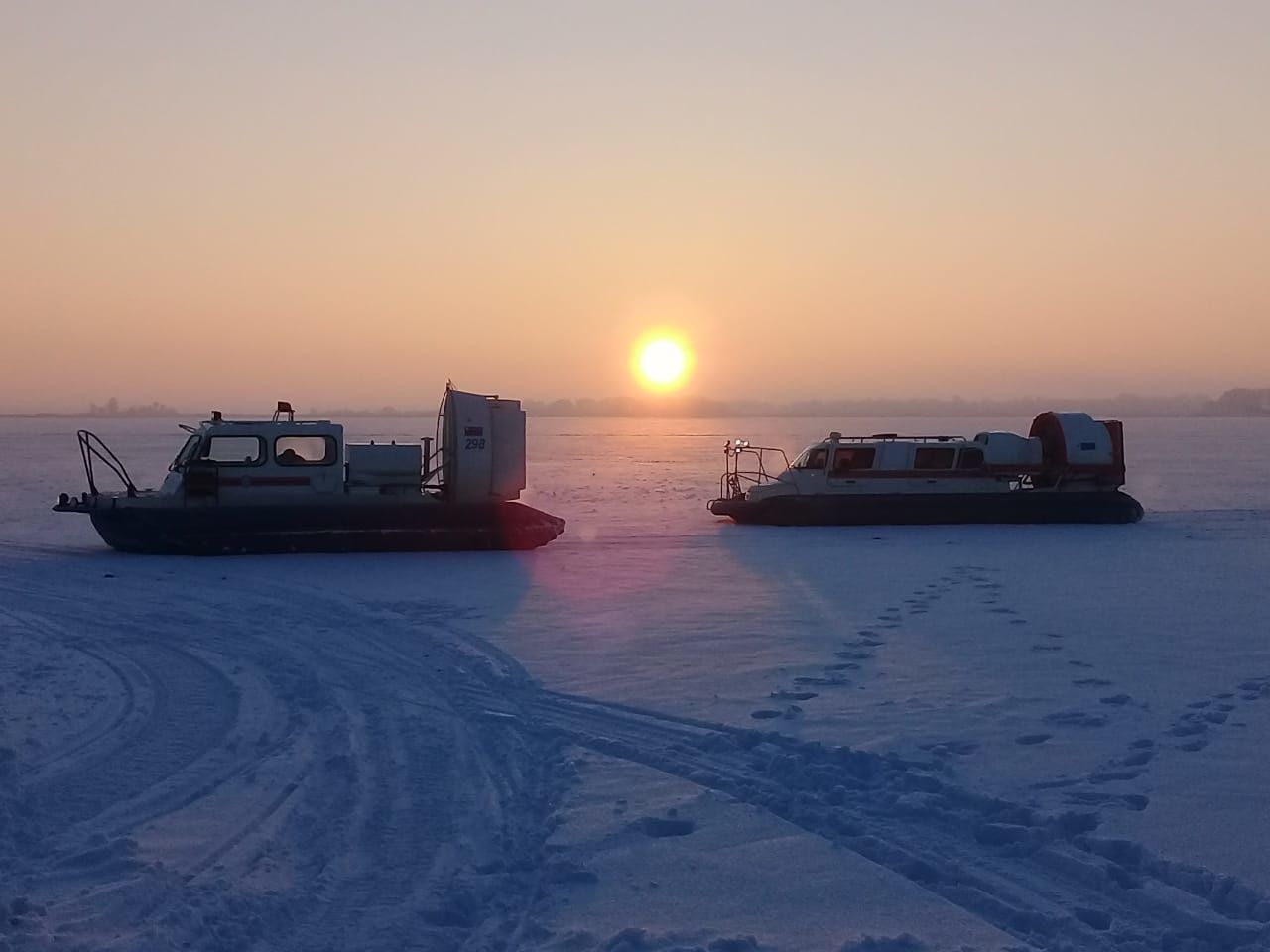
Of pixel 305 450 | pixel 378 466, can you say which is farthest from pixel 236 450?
pixel 378 466

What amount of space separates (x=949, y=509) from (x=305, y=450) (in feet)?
35.4

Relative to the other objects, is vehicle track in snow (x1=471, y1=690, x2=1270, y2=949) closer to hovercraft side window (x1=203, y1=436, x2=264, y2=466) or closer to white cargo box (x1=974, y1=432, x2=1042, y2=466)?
hovercraft side window (x1=203, y1=436, x2=264, y2=466)

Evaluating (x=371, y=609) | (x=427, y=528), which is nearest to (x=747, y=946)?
(x=371, y=609)

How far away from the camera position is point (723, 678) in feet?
26.8

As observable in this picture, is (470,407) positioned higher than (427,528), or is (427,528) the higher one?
(470,407)

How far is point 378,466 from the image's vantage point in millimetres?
16484

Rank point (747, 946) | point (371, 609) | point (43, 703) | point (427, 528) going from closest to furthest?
point (747, 946)
point (43, 703)
point (371, 609)
point (427, 528)

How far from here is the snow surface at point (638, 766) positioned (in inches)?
171

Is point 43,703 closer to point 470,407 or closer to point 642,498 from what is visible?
point 470,407

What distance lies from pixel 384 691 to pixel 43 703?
7.17 feet

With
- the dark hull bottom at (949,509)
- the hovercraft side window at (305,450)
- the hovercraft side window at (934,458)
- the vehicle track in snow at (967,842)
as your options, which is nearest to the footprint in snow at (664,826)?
the vehicle track in snow at (967,842)

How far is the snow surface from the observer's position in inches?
171

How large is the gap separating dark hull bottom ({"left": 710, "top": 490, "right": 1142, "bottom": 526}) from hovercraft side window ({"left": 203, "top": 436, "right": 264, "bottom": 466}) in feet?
28.7

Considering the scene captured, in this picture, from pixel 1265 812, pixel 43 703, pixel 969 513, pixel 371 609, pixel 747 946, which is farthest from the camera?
pixel 969 513
